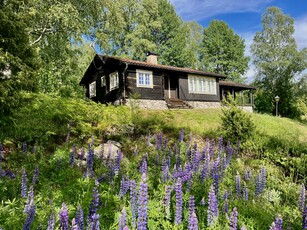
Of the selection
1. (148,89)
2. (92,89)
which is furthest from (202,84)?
Answer: (92,89)

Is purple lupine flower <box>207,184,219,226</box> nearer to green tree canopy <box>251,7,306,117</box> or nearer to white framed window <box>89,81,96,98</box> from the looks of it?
white framed window <box>89,81,96,98</box>

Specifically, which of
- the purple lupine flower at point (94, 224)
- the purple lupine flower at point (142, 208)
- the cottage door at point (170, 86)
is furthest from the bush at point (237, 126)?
the cottage door at point (170, 86)

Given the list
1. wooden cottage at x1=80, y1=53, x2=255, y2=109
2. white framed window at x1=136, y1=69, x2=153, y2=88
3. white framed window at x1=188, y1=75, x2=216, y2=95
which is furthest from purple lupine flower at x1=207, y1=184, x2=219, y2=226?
white framed window at x1=188, y1=75, x2=216, y2=95

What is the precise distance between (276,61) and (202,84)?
17.7 meters

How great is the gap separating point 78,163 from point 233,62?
152 ft

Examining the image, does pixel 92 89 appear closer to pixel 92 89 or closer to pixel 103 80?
pixel 92 89

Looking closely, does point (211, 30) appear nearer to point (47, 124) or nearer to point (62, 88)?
point (62, 88)

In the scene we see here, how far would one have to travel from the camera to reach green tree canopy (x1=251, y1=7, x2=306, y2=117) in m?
39.1

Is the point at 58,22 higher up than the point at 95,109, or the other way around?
the point at 58,22

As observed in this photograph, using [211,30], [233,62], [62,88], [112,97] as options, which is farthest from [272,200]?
[211,30]

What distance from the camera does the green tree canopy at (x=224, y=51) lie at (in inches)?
1917

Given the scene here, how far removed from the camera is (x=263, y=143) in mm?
8547

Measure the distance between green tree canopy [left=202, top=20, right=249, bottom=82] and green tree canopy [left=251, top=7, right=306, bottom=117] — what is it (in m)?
6.26

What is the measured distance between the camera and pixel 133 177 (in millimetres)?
4609
